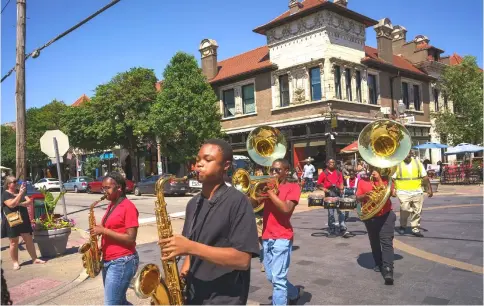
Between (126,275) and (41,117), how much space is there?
44.2m

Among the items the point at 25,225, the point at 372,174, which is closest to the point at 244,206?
the point at 372,174

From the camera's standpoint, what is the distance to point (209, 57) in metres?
30.8

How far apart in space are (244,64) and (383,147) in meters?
23.7

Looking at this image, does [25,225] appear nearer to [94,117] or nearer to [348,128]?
[348,128]

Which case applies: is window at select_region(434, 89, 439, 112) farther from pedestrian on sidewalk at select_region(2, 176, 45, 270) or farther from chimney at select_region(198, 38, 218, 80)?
pedestrian on sidewalk at select_region(2, 176, 45, 270)

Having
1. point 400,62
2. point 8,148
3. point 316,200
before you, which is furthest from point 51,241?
point 8,148

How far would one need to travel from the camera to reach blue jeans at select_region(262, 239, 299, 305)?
416 cm

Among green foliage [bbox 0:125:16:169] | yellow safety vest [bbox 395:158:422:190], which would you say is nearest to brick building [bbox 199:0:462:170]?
yellow safety vest [bbox 395:158:422:190]

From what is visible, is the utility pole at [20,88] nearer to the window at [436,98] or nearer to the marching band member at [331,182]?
the marching band member at [331,182]

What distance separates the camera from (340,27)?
23.8 meters

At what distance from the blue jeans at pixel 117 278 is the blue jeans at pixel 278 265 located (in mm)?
1537

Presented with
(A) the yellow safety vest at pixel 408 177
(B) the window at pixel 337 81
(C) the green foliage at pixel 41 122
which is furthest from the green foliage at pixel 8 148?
(A) the yellow safety vest at pixel 408 177

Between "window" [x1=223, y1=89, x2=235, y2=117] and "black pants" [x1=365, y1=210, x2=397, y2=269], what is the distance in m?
23.3

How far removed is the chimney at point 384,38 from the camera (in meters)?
27.7
